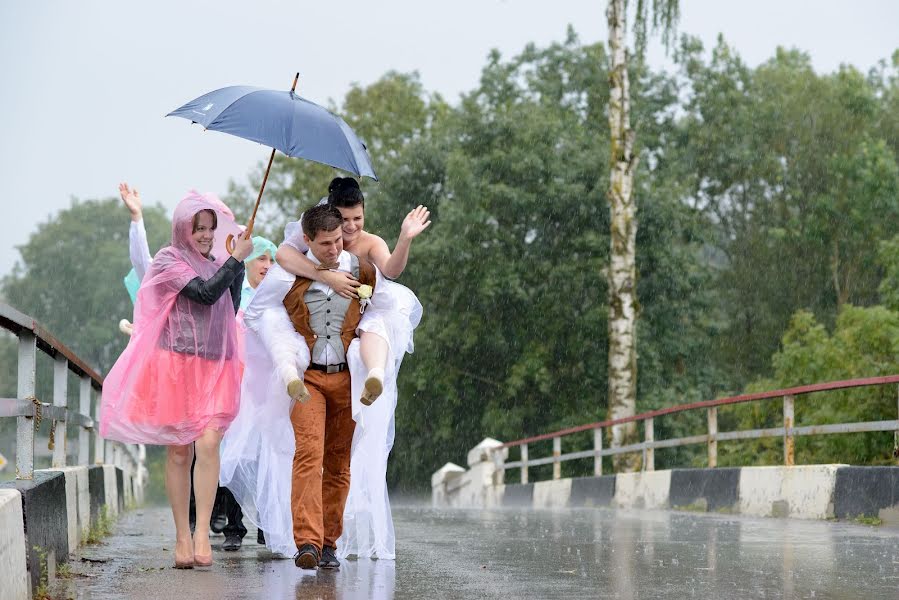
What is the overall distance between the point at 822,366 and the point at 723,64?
2013 cm

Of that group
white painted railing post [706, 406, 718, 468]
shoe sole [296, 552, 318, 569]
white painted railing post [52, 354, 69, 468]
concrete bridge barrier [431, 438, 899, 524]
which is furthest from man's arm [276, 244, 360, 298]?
white painted railing post [706, 406, 718, 468]

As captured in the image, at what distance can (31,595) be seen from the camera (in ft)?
19.6

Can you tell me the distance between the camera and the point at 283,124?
8062 millimetres

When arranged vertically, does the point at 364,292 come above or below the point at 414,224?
below

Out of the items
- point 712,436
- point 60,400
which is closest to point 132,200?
point 60,400

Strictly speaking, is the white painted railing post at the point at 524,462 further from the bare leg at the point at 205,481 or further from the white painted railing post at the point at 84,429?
the bare leg at the point at 205,481

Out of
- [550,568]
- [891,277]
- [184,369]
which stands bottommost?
[550,568]

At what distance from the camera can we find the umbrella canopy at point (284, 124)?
26.2 ft

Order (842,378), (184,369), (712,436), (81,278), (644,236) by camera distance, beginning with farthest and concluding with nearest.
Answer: (81,278)
(644,236)
(842,378)
(712,436)
(184,369)

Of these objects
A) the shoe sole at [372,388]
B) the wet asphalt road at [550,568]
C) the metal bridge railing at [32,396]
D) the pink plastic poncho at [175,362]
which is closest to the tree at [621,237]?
the wet asphalt road at [550,568]

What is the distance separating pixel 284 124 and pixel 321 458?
187 cm

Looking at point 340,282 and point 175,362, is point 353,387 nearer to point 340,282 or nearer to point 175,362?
point 340,282

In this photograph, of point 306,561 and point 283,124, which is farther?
point 283,124

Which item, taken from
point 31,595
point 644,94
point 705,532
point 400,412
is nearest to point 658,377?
point 400,412
